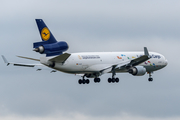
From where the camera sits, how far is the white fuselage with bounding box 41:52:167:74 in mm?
77562

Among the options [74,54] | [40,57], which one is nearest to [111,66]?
[74,54]

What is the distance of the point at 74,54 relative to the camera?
79.2 m

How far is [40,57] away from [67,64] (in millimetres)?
5219

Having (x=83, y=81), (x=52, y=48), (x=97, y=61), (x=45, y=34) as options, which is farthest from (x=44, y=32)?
(x=83, y=81)

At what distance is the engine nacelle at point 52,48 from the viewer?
7088cm

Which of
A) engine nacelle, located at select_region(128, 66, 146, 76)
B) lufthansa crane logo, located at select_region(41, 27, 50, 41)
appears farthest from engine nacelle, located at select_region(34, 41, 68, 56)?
engine nacelle, located at select_region(128, 66, 146, 76)

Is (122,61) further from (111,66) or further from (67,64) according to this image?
(67,64)

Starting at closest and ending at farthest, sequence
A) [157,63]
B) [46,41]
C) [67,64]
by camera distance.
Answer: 1. [46,41]
2. [67,64]
3. [157,63]

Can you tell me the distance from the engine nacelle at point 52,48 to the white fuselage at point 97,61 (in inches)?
96.2

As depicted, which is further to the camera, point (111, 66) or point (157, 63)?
point (157, 63)

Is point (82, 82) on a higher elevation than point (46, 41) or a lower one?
lower

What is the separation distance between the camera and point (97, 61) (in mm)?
81750

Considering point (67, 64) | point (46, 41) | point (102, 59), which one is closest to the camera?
point (46, 41)

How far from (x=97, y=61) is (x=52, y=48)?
1222cm
